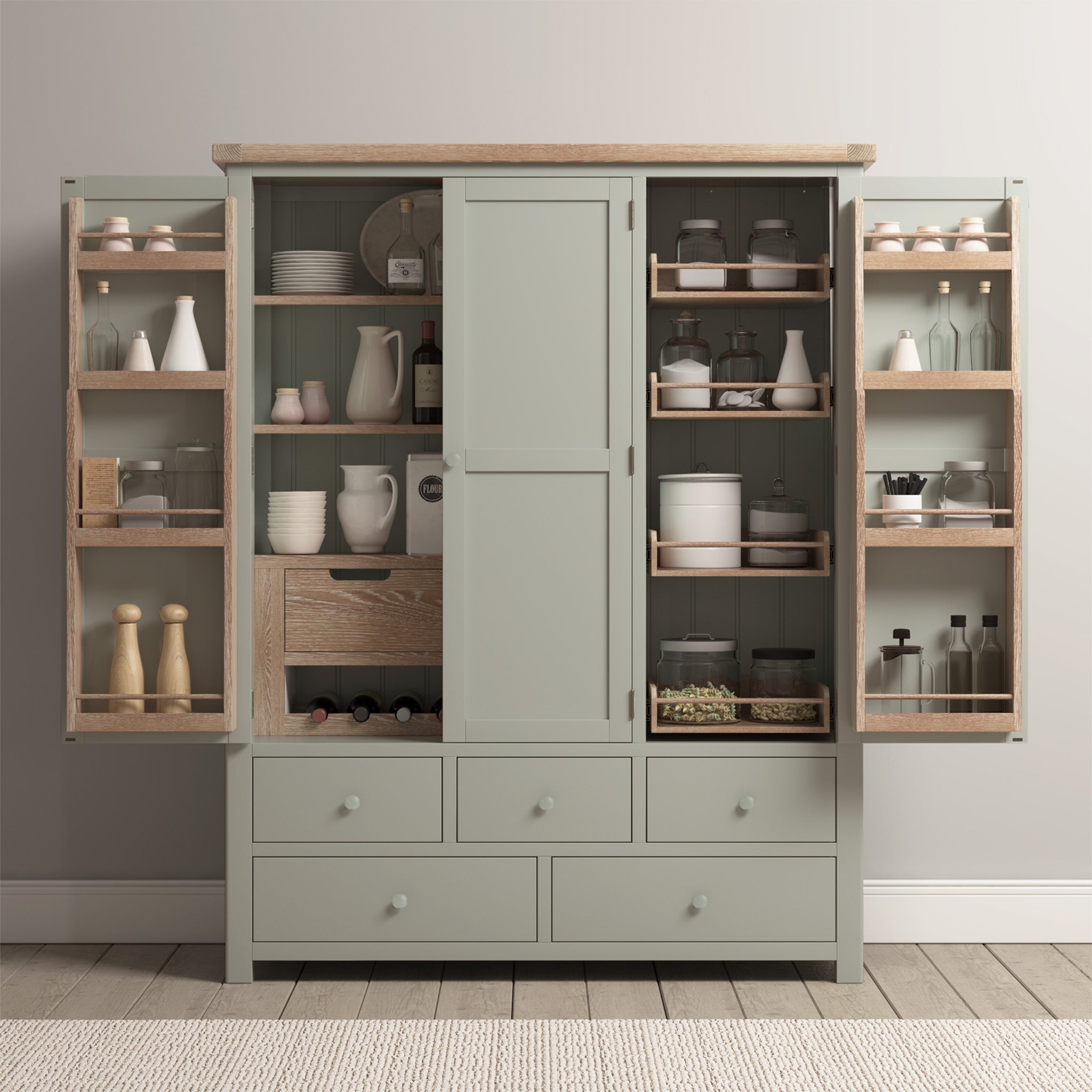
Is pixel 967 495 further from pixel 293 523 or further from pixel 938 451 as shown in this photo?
pixel 293 523

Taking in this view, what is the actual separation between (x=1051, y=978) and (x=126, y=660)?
252 cm

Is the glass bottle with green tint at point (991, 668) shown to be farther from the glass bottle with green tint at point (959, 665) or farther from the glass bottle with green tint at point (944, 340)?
the glass bottle with green tint at point (944, 340)

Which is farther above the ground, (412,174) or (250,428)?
(412,174)

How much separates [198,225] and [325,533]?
0.87 metres

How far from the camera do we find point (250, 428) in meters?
2.63

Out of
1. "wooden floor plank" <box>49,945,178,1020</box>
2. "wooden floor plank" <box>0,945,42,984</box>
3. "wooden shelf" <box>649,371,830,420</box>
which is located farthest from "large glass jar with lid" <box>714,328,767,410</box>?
"wooden floor plank" <box>0,945,42,984</box>

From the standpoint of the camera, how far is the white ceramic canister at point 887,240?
2.60 metres

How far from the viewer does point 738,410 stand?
2.68 metres

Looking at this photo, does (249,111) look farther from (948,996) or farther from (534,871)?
(948,996)

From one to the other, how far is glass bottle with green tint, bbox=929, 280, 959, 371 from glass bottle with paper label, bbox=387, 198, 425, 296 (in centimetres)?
131

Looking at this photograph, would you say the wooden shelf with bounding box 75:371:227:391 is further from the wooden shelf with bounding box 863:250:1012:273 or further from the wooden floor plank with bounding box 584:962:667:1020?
the wooden floor plank with bounding box 584:962:667:1020

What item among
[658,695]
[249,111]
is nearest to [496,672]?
[658,695]

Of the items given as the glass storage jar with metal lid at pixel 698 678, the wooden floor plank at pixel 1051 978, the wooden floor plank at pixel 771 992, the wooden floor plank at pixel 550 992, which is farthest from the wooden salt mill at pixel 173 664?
the wooden floor plank at pixel 1051 978

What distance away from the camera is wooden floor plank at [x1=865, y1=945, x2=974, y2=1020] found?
2574 mm
